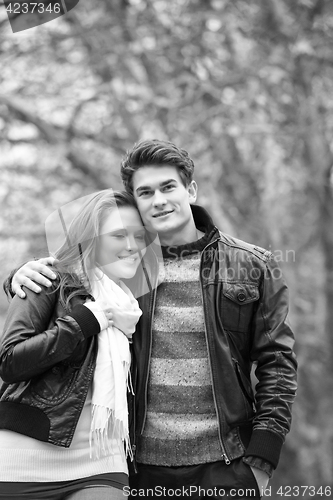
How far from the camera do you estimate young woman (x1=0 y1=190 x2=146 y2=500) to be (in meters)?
2.48

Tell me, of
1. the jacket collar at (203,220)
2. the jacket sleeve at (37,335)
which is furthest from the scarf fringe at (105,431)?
the jacket collar at (203,220)

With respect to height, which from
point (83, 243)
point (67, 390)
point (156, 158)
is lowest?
point (67, 390)

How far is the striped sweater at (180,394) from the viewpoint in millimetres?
2791

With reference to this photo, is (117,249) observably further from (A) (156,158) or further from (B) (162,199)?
(A) (156,158)

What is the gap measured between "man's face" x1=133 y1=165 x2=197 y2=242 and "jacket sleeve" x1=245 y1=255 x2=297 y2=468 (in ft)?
1.59

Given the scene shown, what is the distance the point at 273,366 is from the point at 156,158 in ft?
3.60

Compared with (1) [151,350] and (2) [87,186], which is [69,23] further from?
(1) [151,350]

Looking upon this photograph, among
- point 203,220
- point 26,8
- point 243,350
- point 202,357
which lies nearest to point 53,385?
point 202,357

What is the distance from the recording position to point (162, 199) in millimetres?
2963

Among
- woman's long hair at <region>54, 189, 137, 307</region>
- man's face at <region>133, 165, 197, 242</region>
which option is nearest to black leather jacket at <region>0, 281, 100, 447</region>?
woman's long hair at <region>54, 189, 137, 307</region>

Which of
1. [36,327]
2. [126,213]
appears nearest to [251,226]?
[126,213]

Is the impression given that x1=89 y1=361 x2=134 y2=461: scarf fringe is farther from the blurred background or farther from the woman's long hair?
the blurred background

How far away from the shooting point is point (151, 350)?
9.39 feet

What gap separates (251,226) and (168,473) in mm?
5329
